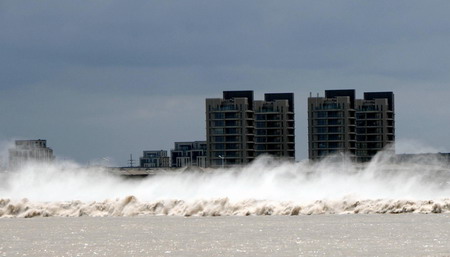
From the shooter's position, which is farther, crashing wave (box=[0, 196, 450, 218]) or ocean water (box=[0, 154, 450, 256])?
crashing wave (box=[0, 196, 450, 218])

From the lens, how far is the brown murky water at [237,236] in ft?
146

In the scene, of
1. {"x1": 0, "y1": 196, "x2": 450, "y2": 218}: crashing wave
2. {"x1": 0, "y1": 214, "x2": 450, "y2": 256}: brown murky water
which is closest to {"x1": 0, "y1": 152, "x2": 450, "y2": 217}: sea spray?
{"x1": 0, "y1": 196, "x2": 450, "y2": 218}: crashing wave

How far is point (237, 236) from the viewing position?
52.2 m

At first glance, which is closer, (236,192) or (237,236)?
(237,236)

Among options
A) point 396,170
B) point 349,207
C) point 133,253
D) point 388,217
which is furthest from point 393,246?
point 396,170

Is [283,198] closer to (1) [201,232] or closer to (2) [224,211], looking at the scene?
(2) [224,211]

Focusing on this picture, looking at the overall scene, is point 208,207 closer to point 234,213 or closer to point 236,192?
point 234,213

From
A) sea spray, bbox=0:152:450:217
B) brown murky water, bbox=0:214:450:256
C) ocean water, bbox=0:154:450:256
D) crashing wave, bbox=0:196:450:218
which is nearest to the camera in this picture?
brown murky water, bbox=0:214:450:256

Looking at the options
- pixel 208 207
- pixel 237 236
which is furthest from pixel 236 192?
pixel 237 236

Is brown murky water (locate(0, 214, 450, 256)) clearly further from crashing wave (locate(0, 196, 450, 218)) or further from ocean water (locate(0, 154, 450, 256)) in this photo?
crashing wave (locate(0, 196, 450, 218))

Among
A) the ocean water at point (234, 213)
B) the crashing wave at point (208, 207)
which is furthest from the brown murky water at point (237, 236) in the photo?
the crashing wave at point (208, 207)

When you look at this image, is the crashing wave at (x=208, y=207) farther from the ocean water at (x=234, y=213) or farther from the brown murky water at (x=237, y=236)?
the brown murky water at (x=237, y=236)

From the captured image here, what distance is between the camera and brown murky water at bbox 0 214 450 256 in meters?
44.5

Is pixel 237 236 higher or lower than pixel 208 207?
higher
